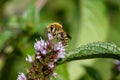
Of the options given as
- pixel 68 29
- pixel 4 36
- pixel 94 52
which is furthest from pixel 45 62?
pixel 68 29

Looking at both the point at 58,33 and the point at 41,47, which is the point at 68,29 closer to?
the point at 58,33

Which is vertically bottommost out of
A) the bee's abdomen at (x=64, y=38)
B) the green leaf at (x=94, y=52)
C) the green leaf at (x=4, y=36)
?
the green leaf at (x=94, y=52)

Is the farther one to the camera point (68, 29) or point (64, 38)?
point (68, 29)

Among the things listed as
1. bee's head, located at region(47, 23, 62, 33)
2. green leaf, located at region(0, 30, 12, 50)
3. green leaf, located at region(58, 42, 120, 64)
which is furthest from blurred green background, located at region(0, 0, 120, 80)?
green leaf, located at region(58, 42, 120, 64)

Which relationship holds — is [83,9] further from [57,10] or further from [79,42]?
[57,10]

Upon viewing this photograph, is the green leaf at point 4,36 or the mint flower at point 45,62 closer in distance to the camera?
the mint flower at point 45,62

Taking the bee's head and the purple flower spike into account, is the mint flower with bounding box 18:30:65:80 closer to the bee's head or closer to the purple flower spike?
the purple flower spike

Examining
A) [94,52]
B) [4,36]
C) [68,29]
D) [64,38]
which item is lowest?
[94,52]

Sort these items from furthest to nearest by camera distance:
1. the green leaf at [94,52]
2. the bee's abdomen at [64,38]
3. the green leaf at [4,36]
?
the green leaf at [4,36] → the bee's abdomen at [64,38] → the green leaf at [94,52]

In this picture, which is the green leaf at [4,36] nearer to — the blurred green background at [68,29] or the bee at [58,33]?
the blurred green background at [68,29]

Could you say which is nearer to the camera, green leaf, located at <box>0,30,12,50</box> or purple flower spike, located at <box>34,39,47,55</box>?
purple flower spike, located at <box>34,39,47,55</box>

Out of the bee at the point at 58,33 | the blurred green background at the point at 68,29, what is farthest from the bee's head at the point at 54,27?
the blurred green background at the point at 68,29

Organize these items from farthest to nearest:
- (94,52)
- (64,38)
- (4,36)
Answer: (4,36), (64,38), (94,52)
